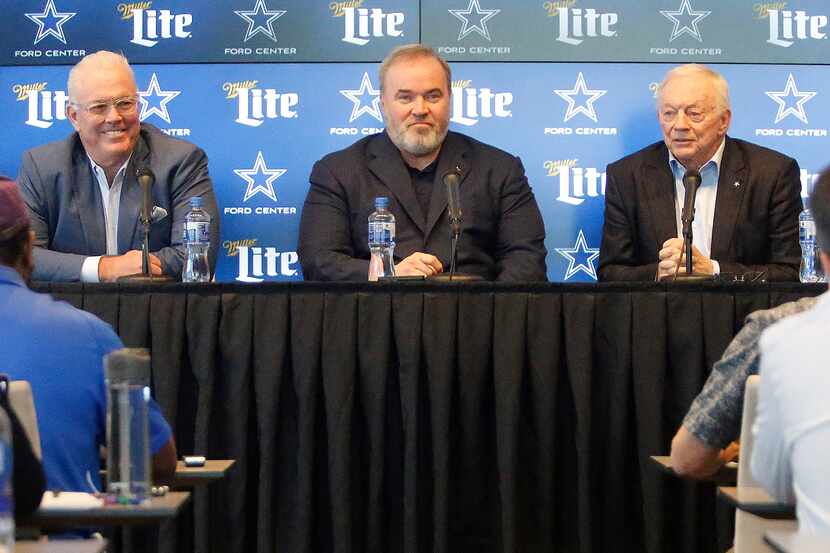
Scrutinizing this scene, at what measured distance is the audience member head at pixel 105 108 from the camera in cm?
455

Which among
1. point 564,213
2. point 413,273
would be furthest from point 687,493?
point 564,213

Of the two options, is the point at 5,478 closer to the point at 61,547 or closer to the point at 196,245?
the point at 61,547

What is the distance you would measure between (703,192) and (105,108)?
7.21 ft

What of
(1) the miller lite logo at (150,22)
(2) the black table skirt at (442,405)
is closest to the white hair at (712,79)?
(2) the black table skirt at (442,405)

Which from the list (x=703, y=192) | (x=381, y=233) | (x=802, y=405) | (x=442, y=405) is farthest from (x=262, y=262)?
(x=802, y=405)

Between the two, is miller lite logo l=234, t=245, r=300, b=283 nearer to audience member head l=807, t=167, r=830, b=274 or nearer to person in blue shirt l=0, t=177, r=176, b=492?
person in blue shirt l=0, t=177, r=176, b=492

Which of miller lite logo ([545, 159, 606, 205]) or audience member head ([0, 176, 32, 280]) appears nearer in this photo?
audience member head ([0, 176, 32, 280])

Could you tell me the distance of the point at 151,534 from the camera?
3.38 m

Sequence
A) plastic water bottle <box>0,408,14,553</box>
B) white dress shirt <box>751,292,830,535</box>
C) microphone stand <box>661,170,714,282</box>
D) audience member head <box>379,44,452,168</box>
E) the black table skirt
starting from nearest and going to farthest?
white dress shirt <box>751,292,830,535</box> → plastic water bottle <box>0,408,14,553</box> → the black table skirt → microphone stand <box>661,170,714,282</box> → audience member head <box>379,44,452,168</box>

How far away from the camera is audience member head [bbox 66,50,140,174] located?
4555 mm

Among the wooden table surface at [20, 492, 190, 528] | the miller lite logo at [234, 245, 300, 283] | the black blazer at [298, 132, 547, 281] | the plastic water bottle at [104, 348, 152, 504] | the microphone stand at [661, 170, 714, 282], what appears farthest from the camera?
the miller lite logo at [234, 245, 300, 283]

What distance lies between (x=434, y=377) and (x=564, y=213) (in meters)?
2.17

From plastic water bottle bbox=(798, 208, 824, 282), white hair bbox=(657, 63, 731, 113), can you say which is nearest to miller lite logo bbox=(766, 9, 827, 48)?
white hair bbox=(657, 63, 731, 113)

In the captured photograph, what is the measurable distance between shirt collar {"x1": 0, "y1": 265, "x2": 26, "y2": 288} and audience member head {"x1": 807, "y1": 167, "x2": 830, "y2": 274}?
52.2 inches
